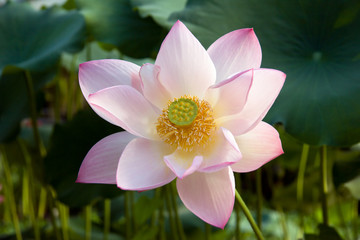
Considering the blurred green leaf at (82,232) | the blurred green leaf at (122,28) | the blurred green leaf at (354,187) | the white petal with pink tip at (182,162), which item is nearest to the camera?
the white petal with pink tip at (182,162)

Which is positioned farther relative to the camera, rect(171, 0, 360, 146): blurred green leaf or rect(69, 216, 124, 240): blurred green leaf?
rect(69, 216, 124, 240): blurred green leaf

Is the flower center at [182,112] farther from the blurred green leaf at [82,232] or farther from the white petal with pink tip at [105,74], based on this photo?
the blurred green leaf at [82,232]

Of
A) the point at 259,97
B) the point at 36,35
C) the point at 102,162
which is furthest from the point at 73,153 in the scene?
the point at 259,97

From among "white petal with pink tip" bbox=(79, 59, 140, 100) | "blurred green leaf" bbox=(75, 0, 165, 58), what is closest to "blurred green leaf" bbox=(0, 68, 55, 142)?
"blurred green leaf" bbox=(75, 0, 165, 58)

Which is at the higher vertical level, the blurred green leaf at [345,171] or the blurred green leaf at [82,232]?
the blurred green leaf at [345,171]

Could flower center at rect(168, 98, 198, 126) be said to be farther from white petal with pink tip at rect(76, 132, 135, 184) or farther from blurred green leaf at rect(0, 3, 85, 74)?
blurred green leaf at rect(0, 3, 85, 74)

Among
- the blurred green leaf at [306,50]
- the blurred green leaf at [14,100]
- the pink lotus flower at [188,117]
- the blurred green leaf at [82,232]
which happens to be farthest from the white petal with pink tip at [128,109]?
the blurred green leaf at [82,232]

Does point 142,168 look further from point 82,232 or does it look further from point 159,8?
point 82,232

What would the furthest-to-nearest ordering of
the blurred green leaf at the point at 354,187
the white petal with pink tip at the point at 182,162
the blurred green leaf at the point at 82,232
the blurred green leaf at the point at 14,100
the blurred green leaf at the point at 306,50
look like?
the blurred green leaf at the point at 82,232
the blurred green leaf at the point at 14,100
the blurred green leaf at the point at 354,187
the blurred green leaf at the point at 306,50
the white petal with pink tip at the point at 182,162
